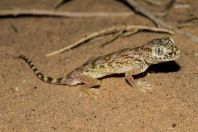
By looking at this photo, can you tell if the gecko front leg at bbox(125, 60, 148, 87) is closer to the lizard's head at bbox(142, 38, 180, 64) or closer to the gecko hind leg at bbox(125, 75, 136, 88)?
the gecko hind leg at bbox(125, 75, 136, 88)

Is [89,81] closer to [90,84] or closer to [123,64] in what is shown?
[90,84]

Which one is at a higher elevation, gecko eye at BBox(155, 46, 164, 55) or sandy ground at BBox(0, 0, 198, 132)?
gecko eye at BBox(155, 46, 164, 55)

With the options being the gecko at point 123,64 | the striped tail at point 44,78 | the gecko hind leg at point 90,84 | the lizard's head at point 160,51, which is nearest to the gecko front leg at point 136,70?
the gecko at point 123,64

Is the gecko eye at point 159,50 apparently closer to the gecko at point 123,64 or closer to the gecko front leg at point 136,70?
the gecko at point 123,64

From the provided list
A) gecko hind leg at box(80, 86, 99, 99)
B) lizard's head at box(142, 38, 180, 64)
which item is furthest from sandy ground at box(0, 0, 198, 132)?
lizard's head at box(142, 38, 180, 64)

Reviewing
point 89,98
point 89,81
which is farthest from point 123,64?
point 89,98

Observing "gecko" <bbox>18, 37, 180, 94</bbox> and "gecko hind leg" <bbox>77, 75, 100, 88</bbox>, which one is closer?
"gecko" <bbox>18, 37, 180, 94</bbox>

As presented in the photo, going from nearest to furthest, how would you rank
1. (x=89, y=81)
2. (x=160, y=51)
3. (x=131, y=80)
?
(x=160, y=51) → (x=131, y=80) → (x=89, y=81)

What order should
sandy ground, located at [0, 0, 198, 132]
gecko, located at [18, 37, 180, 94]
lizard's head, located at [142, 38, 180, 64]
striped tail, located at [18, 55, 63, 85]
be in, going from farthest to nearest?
striped tail, located at [18, 55, 63, 85], gecko, located at [18, 37, 180, 94], lizard's head, located at [142, 38, 180, 64], sandy ground, located at [0, 0, 198, 132]
